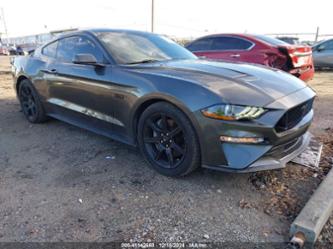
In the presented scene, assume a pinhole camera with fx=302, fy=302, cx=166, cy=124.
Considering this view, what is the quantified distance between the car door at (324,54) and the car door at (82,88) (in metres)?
11.7

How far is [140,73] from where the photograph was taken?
314cm

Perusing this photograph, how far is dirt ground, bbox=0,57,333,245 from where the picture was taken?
2.29 metres

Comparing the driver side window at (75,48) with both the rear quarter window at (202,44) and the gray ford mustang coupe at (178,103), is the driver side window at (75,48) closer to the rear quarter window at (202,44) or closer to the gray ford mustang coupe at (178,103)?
the gray ford mustang coupe at (178,103)

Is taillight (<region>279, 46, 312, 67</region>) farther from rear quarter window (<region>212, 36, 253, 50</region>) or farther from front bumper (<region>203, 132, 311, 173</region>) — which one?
front bumper (<region>203, 132, 311, 173</region>)

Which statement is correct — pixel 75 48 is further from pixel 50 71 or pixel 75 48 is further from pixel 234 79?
pixel 234 79

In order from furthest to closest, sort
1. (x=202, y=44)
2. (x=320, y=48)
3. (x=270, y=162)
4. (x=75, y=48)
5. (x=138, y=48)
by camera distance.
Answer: (x=320, y=48), (x=202, y=44), (x=75, y=48), (x=138, y=48), (x=270, y=162)

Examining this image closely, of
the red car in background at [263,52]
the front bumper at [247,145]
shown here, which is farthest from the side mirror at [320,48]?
the front bumper at [247,145]

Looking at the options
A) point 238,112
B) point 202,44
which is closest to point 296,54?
point 202,44

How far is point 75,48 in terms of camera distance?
415cm

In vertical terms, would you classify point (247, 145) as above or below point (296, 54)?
below

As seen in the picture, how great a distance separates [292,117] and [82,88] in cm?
247

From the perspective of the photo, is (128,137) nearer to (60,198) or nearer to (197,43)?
(60,198)

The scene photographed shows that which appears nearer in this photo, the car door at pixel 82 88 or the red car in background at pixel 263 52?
the car door at pixel 82 88

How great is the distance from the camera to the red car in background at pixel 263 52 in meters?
6.71
